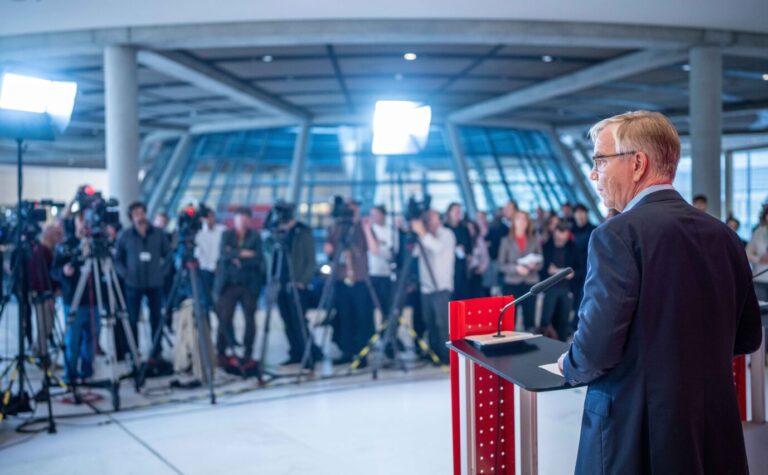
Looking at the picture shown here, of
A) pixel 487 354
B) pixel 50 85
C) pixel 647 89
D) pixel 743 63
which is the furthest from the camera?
pixel 647 89

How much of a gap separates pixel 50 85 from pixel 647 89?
12.0m

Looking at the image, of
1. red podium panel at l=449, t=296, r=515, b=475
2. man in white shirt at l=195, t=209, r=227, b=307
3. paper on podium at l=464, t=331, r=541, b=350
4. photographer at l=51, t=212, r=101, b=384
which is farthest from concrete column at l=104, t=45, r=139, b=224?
paper on podium at l=464, t=331, r=541, b=350

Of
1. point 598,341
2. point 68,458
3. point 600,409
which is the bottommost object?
point 68,458

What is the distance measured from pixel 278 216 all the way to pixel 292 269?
51 cm

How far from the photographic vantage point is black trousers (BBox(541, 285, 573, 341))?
6.41 metres

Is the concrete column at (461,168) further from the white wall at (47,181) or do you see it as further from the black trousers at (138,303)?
the white wall at (47,181)

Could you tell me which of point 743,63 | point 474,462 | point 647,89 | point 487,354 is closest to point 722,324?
point 487,354

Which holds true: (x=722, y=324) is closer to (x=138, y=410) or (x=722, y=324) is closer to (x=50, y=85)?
(x=138, y=410)

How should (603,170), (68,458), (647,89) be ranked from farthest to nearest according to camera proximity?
(647,89) < (68,458) < (603,170)

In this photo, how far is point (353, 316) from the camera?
650 cm

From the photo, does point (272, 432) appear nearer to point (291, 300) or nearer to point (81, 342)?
point (291, 300)

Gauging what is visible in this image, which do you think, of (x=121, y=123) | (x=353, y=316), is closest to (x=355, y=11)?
(x=121, y=123)

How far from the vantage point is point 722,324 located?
1.63m

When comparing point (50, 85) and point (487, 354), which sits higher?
Result: point (50, 85)
